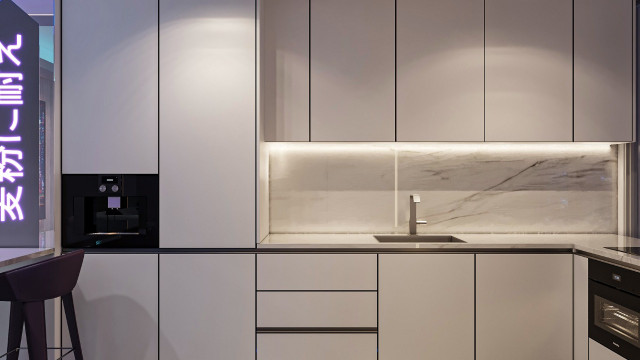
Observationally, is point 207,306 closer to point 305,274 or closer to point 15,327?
point 305,274

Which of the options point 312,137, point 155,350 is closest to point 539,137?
point 312,137

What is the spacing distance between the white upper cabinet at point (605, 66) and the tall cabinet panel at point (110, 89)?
8.35ft

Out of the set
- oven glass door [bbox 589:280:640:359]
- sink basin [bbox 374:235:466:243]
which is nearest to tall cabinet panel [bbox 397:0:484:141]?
sink basin [bbox 374:235:466:243]

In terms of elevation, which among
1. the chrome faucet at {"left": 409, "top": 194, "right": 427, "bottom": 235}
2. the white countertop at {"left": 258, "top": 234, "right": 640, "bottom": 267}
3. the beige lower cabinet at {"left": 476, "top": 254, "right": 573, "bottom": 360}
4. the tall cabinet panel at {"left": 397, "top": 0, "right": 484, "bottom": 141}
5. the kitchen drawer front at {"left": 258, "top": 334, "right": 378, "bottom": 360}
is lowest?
the kitchen drawer front at {"left": 258, "top": 334, "right": 378, "bottom": 360}

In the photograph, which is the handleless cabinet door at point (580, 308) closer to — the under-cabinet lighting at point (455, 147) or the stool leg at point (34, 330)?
the under-cabinet lighting at point (455, 147)

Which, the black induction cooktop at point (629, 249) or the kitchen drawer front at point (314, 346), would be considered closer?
the black induction cooktop at point (629, 249)

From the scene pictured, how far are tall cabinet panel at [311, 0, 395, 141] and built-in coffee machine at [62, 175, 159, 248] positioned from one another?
3.54 ft

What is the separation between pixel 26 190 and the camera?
7.26 ft

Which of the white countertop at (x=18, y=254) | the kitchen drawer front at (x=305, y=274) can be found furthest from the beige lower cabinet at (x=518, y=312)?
the white countertop at (x=18, y=254)

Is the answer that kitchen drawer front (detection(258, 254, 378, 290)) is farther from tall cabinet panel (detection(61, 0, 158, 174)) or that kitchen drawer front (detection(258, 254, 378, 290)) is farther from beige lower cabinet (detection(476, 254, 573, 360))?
tall cabinet panel (detection(61, 0, 158, 174))

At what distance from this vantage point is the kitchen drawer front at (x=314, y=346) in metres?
2.32

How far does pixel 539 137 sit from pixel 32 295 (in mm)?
2794

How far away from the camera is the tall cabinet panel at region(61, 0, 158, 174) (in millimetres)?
2328

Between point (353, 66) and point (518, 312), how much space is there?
5.64ft
